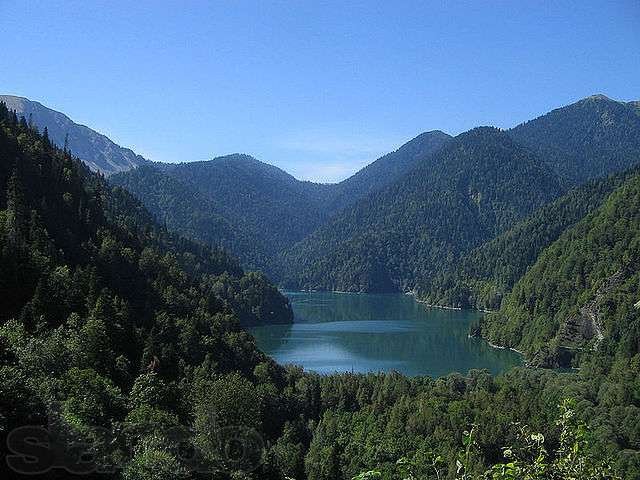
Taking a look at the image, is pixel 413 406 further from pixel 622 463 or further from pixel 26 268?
pixel 26 268

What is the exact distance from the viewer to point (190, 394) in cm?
5444

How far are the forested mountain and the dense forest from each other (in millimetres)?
9120

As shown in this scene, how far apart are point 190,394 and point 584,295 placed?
122 m

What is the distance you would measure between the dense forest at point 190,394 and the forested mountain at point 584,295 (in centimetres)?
912

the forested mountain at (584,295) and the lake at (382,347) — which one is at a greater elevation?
the forested mountain at (584,295)

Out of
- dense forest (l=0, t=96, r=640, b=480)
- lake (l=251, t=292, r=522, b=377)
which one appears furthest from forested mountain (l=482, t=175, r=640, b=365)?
dense forest (l=0, t=96, r=640, b=480)

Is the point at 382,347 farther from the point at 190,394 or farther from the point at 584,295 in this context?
the point at 190,394

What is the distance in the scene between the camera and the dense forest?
89.4 ft

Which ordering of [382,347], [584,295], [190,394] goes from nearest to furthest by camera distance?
[190,394], [382,347], [584,295]

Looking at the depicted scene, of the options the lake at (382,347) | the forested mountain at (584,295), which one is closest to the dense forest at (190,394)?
the forested mountain at (584,295)

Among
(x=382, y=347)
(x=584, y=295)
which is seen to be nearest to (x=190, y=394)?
(x=382, y=347)

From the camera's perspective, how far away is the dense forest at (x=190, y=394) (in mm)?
→ 27234

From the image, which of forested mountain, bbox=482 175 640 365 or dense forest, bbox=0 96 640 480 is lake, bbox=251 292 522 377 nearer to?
forested mountain, bbox=482 175 640 365

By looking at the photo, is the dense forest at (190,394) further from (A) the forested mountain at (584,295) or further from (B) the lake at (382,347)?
(B) the lake at (382,347)
